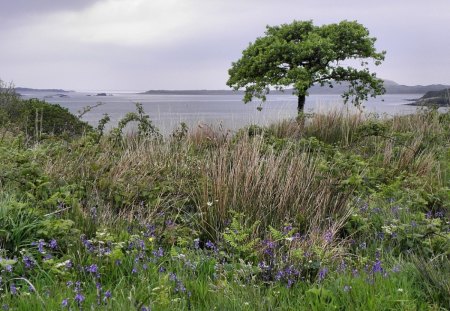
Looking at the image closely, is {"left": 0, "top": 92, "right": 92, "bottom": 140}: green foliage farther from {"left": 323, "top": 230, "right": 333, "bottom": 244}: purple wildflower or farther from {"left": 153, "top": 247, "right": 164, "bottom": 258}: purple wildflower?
{"left": 323, "top": 230, "right": 333, "bottom": 244}: purple wildflower

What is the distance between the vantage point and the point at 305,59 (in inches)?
570

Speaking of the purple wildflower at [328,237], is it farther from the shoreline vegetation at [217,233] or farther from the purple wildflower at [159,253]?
the purple wildflower at [159,253]

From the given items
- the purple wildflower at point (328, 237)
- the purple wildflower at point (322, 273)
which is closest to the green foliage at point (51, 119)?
the purple wildflower at point (328, 237)

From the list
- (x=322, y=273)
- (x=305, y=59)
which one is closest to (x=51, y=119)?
(x=305, y=59)

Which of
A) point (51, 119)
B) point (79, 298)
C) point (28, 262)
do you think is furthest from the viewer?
point (51, 119)

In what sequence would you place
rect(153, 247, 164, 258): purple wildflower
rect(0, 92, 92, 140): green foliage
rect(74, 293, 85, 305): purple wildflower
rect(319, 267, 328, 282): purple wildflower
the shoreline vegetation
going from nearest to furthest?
rect(74, 293, 85, 305): purple wildflower, the shoreline vegetation, rect(319, 267, 328, 282): purple wildflower, rect(153, 247, 164, 258): purple wildflower, rect(0, 92, 92, 140): green foliage

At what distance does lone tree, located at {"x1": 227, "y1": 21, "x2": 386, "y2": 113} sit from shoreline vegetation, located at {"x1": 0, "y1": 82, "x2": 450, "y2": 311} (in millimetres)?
7307

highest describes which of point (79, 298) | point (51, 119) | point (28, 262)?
point (51, 119)

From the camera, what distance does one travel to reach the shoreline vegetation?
2.85m

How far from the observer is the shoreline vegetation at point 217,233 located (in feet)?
9.36

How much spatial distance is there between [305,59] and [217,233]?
11309 mm

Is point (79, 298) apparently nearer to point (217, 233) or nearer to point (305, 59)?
point (217, 233)

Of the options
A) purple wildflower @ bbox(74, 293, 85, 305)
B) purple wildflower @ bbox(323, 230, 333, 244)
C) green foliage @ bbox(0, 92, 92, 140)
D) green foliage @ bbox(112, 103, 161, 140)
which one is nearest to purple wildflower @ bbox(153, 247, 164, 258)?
purple wildflower @ bbox(74, 293, 85, 305)

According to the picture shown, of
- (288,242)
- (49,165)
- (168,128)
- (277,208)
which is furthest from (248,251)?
(168,128)
